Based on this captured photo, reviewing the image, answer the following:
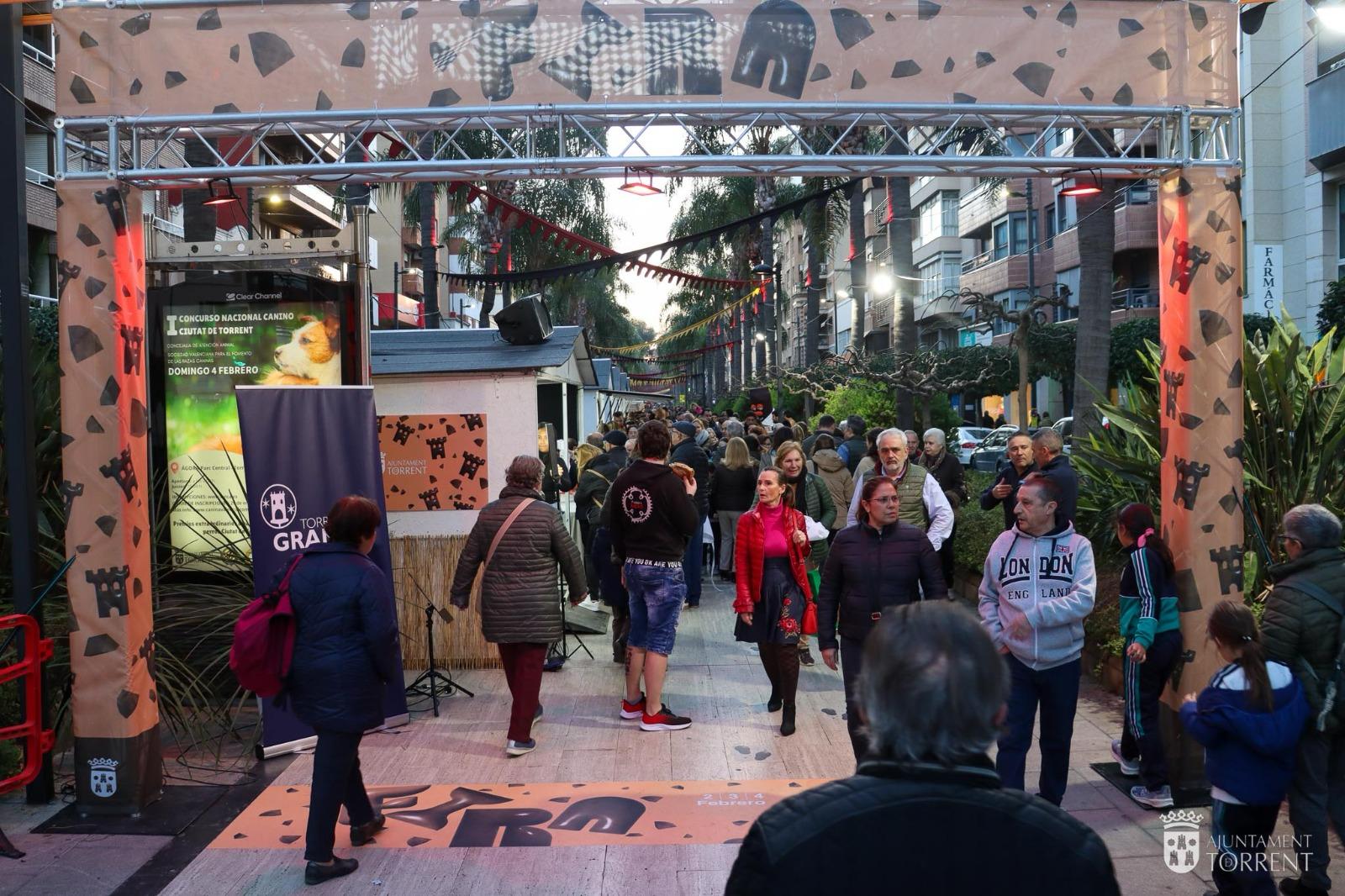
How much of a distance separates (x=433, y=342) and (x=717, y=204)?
1461 inches

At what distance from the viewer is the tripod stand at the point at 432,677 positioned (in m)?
7.92

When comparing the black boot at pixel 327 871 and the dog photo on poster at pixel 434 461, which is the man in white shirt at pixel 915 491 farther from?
the black boot at pixel 327 871

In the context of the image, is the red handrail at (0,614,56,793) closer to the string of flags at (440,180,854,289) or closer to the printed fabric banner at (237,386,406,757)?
the printed fabric banner at (237,386,406,757)

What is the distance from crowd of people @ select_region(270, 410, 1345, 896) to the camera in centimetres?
186

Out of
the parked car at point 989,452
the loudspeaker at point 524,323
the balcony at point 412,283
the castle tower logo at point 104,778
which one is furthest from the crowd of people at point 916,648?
the balcony at point 412,283

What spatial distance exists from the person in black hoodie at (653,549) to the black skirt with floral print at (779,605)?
520 millimetres

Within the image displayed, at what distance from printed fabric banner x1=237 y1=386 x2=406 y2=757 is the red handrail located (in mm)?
1181

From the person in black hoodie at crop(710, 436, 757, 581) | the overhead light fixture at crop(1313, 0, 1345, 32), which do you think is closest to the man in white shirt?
the person in black hoodie at crop(710, 436, 757, 581)

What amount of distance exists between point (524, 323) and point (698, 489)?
2933 millimetres

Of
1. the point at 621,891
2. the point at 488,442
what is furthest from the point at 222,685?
the point at 621,891

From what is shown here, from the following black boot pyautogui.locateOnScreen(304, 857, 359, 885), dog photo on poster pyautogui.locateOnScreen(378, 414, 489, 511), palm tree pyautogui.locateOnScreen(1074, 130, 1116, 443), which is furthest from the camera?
palm tree pyautogui.locateOnScreen(1074, 130, 1116, 443)

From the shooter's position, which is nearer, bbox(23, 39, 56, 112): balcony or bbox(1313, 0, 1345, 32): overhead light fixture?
bbox(1313, 0, 1345, 32): overhead light fixture

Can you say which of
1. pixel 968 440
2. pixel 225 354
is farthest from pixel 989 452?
pixel 225 354

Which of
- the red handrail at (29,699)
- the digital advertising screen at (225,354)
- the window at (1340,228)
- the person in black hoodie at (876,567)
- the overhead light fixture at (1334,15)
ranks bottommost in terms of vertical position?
the red handrail at (29,699)
